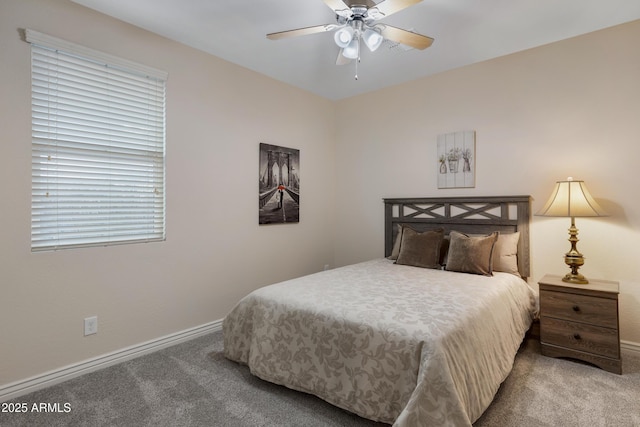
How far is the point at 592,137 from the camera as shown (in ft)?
9.04

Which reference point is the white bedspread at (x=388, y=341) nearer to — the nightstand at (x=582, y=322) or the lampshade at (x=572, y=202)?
the nightstand at (x=582, y=322)

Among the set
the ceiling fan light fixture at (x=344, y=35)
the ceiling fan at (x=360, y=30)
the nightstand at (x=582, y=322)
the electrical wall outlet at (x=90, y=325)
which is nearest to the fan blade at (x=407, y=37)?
the ceiling fan at (x=360, y=30)

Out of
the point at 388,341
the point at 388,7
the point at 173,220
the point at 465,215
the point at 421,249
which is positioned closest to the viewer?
the point at 388,341

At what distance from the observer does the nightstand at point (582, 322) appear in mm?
2293

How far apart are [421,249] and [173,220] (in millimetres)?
2294

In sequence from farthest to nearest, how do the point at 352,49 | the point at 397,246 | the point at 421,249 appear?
1. the point at 397,246
2. the point at 421,249
3. the point at 352,49

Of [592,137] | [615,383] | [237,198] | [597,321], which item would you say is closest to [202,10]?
[237,198]

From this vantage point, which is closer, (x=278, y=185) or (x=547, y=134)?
(x=547, y=134)

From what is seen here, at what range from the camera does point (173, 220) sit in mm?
2811

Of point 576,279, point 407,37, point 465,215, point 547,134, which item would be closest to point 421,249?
point 465,215

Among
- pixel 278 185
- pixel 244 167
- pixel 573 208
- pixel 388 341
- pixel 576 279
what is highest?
pixel 244 167

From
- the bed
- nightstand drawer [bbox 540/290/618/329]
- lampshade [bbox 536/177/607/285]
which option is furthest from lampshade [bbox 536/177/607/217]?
nightstand drawer [bbox 540/290/618/329]

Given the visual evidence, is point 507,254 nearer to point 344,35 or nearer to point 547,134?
point 547,134

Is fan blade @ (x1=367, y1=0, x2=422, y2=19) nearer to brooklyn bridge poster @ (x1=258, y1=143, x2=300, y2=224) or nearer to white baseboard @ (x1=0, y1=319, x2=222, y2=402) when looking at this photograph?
brooklyn bridge poster @ (x1=258, y1=143, x2=300, y2=224)
